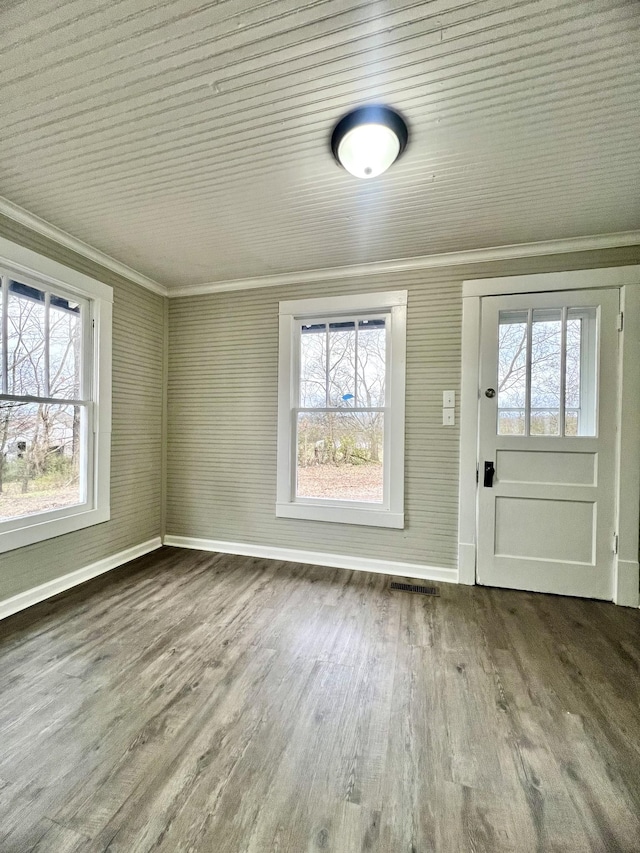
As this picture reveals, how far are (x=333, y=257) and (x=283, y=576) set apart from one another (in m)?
2.64

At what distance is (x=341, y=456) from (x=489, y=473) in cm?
120

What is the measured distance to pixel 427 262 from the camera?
285 centimetres

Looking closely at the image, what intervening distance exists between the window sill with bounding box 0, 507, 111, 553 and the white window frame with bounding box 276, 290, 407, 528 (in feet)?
4.88

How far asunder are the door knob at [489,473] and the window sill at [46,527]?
3.10 m

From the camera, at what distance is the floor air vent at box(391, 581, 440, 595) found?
2637mm

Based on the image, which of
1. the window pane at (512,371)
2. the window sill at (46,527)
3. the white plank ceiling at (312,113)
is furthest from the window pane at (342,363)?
the window sill at (46,527)

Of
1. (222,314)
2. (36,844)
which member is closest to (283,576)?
(36,844)

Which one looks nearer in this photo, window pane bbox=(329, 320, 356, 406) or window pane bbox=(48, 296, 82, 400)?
window pane bbox=(48, 296, 82, 400)

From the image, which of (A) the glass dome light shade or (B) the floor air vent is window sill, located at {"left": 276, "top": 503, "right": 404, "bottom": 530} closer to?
(B) the floor air vent

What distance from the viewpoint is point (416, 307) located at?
2906 mm

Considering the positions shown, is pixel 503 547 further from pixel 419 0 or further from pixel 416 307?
pixel 419 0

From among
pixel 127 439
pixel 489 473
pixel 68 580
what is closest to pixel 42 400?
pixel 127 439

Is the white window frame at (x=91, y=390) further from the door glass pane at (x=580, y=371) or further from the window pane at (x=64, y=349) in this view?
the door glass pane at (x=580, y=371)

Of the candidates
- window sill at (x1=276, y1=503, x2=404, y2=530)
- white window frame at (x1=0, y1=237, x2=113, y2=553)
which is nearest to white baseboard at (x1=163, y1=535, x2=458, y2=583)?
window sill at (x1=276, y1=503, x2=404, y2=530)
